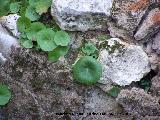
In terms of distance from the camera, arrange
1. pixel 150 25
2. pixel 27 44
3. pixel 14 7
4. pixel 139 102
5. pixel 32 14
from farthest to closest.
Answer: pixel 14 7
pixel 32 14
pixel 27 44
pixel 150 25
pixel 139 102

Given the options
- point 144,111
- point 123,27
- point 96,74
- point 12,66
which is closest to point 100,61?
point 96,74

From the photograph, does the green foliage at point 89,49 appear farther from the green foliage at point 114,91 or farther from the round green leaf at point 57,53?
the green foliage at point 114,91

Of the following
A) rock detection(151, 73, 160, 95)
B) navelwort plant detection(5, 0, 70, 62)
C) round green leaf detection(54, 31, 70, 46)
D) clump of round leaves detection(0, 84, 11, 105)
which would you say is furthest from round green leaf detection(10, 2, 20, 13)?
rock detection(151, 73, 160, 95)

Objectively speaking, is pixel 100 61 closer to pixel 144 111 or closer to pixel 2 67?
pixel 144 111

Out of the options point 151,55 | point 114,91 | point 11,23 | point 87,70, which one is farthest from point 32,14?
point 151,55

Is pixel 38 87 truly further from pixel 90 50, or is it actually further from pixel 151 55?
pixel 151 55

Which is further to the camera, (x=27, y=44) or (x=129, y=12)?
(x=27, y=44)

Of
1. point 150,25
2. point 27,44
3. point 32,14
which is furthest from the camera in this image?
point 32,14

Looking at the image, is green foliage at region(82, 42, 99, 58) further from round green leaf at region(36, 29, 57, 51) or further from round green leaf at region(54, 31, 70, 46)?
round green leaf at region(36, 29, 57, 51)
